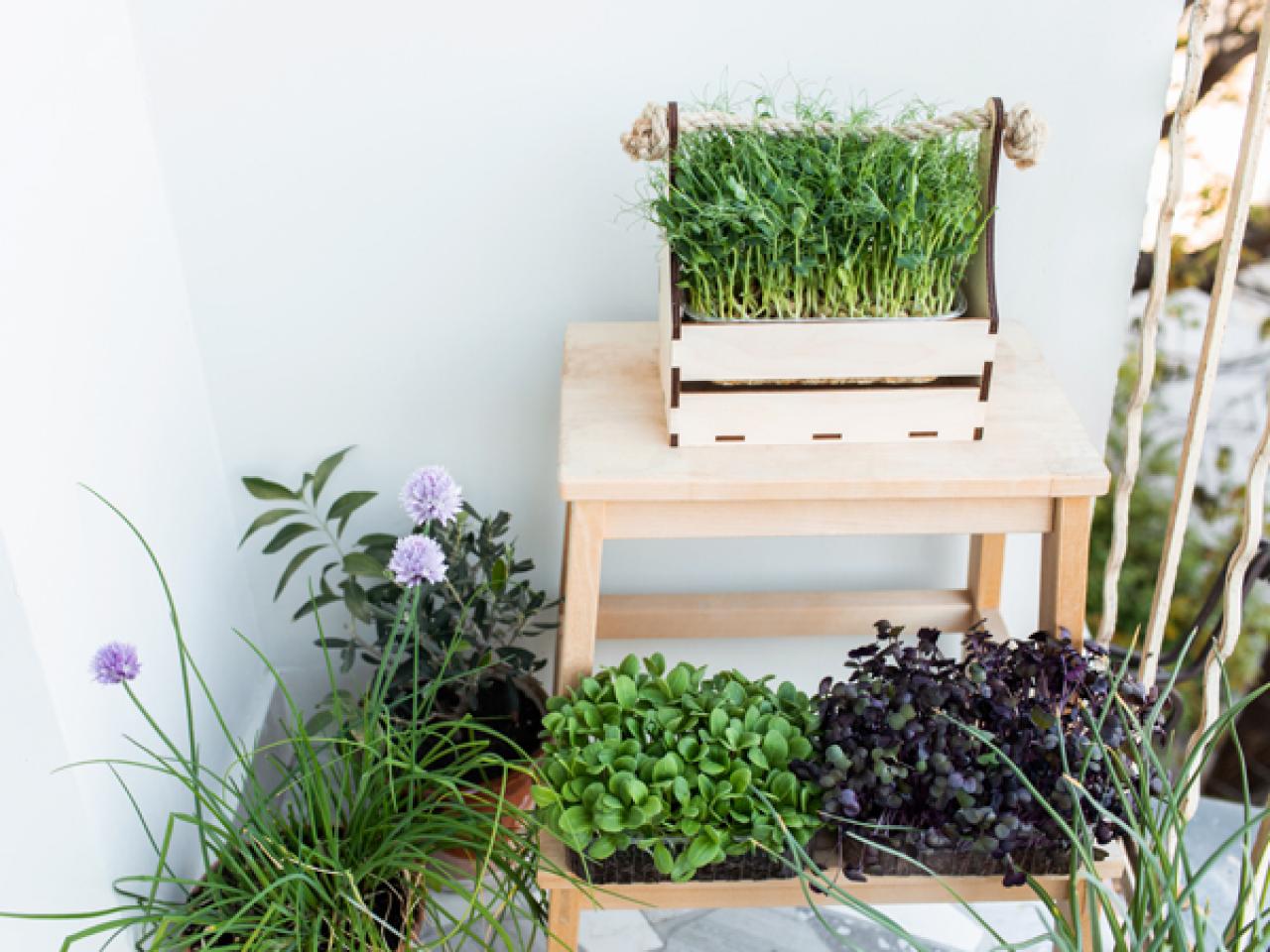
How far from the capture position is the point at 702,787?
1139 mm

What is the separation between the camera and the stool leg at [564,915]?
3.92 ft

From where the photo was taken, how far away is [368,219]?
4.62 ft

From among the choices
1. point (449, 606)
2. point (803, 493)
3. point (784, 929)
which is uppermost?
point (803, 493)

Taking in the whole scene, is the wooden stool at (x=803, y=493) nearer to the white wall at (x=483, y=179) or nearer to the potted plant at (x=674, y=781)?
the potted plant at (x=674, y=781)

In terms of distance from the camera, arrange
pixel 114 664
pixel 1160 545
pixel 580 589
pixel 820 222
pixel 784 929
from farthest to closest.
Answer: pixel 1160 545
pixel 784 929
pixel 580 589
pixel 820 222
pixel 114 664

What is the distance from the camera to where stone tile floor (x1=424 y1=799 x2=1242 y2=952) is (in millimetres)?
1509

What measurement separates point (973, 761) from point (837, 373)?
0.42m

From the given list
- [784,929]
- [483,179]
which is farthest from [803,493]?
[784,929]

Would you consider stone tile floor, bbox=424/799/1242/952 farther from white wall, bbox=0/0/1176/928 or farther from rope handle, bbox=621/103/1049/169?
rope handle, bbox=621/103/1049/169

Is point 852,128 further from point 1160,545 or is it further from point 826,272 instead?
point 1160,545

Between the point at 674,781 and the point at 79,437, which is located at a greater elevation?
the point at 79,437

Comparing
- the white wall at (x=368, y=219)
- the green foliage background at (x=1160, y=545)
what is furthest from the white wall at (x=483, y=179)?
the green foliage background at (x=1160, y=545)

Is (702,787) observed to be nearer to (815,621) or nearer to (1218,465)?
(815,621)

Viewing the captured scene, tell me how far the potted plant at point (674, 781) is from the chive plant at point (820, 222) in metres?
0.44
